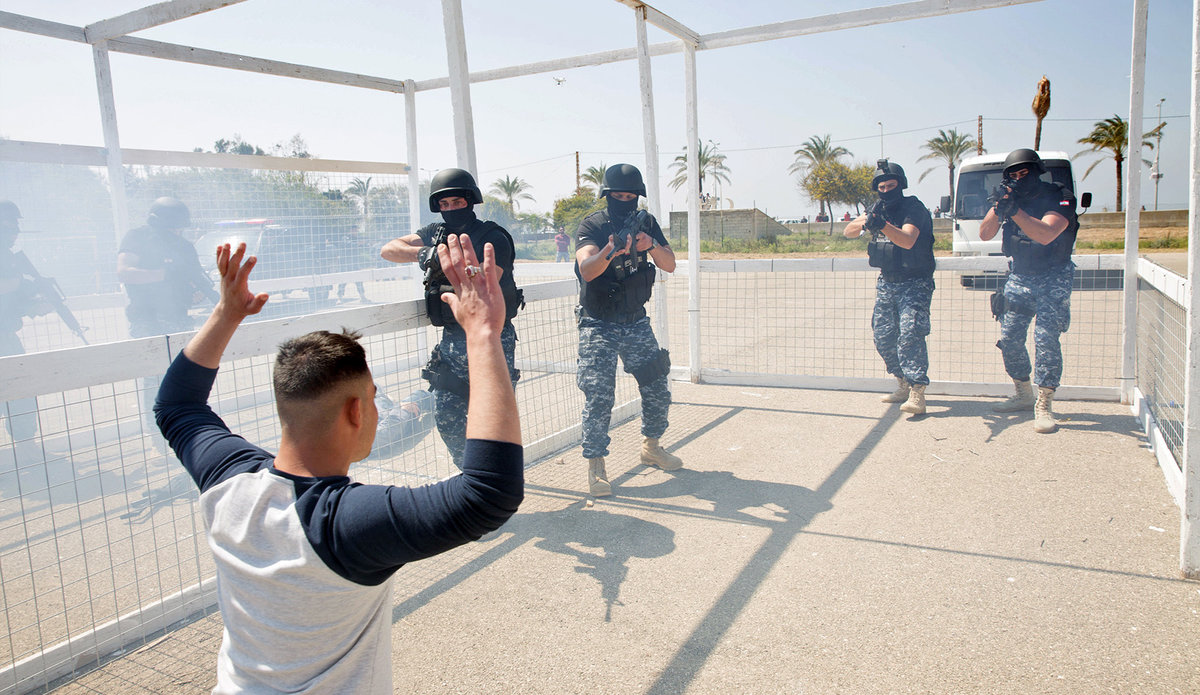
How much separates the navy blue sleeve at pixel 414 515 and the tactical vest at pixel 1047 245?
520 centimetres

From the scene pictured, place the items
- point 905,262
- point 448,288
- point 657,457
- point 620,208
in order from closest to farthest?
point 448,288 → point 620,208 → point 657,457 → point 905,262

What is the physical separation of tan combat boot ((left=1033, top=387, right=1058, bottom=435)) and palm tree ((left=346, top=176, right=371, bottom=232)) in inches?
235

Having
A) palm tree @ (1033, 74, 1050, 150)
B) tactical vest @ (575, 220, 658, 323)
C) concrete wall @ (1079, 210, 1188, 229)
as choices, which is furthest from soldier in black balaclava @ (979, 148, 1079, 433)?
concrete wall @ (1079, 210, 1188, 229)

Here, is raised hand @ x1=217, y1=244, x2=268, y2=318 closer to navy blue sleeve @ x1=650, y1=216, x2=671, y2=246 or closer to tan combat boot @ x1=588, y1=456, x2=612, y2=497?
tan combat boot @ x1=588, y1=456, x2=612, y2=497

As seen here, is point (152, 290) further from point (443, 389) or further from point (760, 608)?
point (760, 608)

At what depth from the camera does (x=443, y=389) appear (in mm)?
3758

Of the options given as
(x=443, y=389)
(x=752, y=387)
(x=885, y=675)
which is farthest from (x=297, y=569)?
(x=752, y=387)

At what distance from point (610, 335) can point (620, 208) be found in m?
0.78

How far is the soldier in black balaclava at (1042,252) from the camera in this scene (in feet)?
16.5

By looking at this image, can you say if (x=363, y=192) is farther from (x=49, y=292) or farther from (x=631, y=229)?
(x=631, y=229)

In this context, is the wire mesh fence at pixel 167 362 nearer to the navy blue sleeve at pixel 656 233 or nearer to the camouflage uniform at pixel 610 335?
the camouflage uniform at pixel 610 335

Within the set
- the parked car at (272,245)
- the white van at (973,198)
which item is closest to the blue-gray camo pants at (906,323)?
the parked car at (272,245)

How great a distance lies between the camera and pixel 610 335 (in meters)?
4.40

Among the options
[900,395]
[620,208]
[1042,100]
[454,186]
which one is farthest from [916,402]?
[1042,100]
